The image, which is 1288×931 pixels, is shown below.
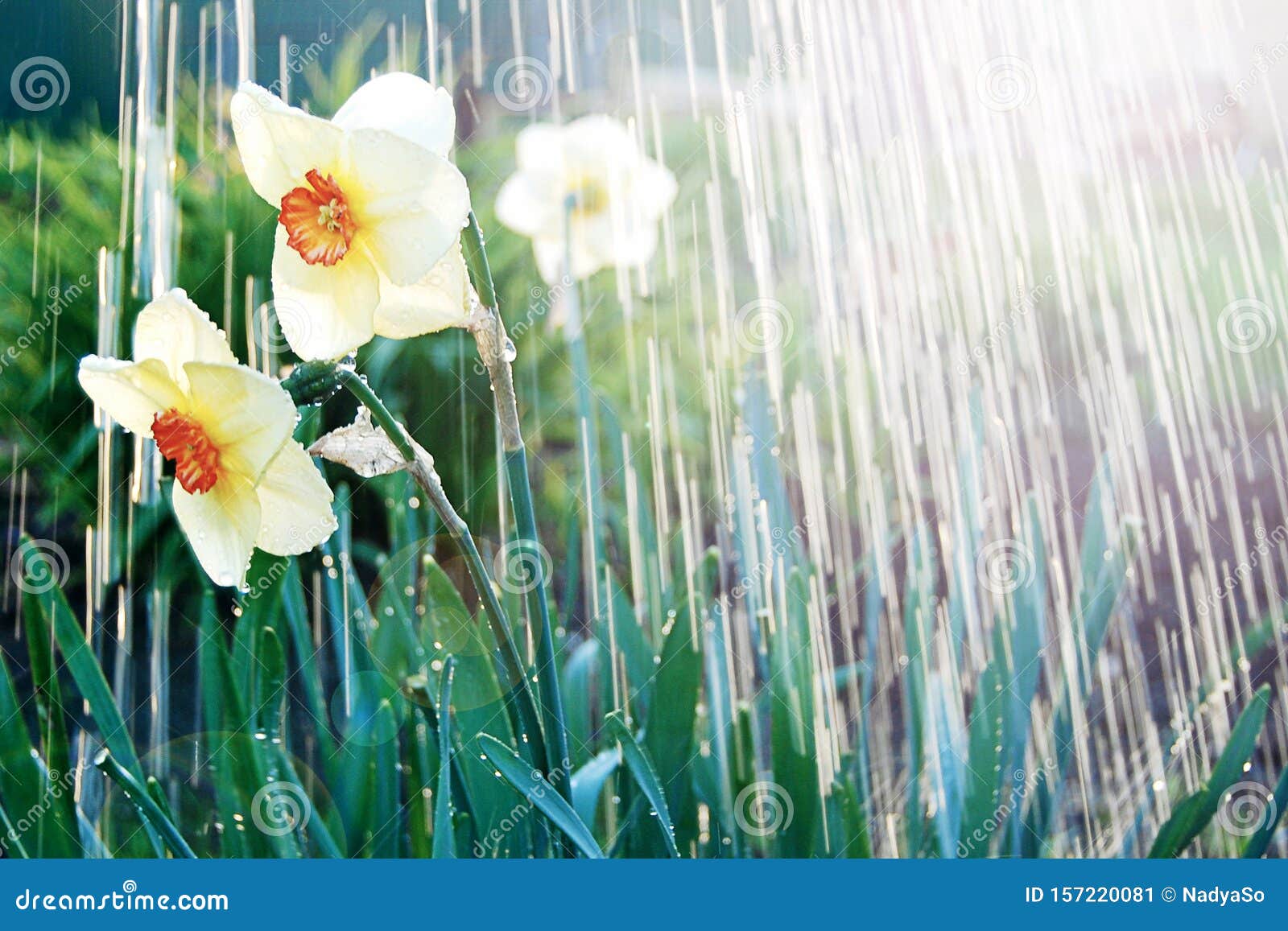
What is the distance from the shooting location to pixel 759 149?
982 millimetres

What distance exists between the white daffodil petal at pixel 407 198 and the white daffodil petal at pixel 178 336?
10cm

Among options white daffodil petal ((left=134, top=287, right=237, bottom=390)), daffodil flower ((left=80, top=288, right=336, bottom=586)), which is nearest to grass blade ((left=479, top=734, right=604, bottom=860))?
daffodil flower ((left=80, top=288, right=336, bottom=586))

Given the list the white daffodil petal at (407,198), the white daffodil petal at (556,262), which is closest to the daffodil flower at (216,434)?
the white daffodil petal at (407,198)

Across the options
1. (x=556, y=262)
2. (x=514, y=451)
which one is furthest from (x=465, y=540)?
(x=556, y=262)

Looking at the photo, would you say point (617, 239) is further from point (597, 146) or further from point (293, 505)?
point (293, 505)

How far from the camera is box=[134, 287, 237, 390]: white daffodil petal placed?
51cm

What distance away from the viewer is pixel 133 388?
519 mm

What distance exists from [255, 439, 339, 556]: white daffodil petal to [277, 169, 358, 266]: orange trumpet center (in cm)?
11

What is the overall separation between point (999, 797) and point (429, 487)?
0.55m

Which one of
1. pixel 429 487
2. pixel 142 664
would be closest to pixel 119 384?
pixel 429 487

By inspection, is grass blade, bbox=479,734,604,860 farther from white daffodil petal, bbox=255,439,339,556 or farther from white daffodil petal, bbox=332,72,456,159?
white daffodil petal, bbox=332,72,456,159

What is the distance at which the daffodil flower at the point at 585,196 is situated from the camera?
91 cm

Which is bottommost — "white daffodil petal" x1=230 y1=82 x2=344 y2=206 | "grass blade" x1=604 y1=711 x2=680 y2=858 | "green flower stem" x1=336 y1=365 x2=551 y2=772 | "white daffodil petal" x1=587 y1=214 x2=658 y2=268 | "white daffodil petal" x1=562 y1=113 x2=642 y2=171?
"grass blade" x1=604 y1=711 x2=680 y2=858

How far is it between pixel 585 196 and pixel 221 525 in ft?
1.64
